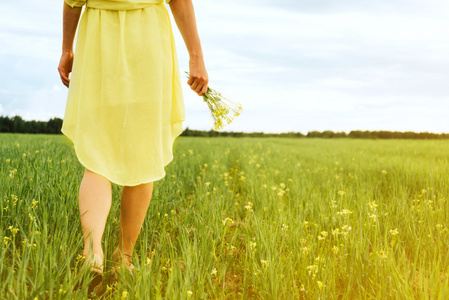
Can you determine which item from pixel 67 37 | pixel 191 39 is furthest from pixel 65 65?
pixel 191 39

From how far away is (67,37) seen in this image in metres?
2.32

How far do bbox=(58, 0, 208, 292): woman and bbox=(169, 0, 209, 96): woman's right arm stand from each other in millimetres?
53

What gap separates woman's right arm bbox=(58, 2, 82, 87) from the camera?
2.24 m

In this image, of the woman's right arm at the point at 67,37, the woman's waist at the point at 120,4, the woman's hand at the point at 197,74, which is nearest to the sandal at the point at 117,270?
the woman's hand at the point at 197,74

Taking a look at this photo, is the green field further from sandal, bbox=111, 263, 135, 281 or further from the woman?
the woman

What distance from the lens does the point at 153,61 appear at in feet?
6.84

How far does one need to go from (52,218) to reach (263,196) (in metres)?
1.96

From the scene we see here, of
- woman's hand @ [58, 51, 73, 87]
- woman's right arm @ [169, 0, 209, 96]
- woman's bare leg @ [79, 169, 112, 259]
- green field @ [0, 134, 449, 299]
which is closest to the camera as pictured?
green field @ [0, 134, 449, 299]

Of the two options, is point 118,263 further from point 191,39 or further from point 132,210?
point 191,39

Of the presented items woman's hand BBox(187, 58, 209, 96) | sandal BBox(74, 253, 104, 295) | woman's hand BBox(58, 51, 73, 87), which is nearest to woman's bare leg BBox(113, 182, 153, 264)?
sandal BBox(74, 253, 104, 295)

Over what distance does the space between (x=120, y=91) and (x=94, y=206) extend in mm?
615

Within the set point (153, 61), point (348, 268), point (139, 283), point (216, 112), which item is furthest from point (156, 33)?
point (348, 268)

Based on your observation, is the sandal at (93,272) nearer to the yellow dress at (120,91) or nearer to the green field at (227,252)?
the green field at (227,252)

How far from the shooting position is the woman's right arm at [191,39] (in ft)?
7.30
